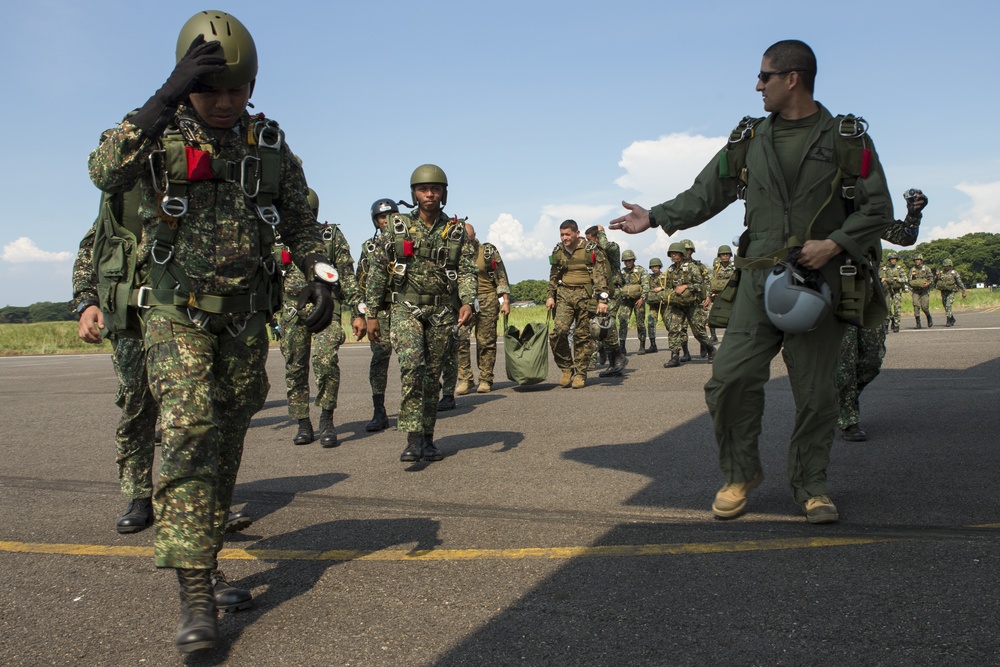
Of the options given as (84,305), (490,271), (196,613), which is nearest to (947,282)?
(490,271)

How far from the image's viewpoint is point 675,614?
3.36 meters

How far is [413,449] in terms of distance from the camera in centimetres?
690

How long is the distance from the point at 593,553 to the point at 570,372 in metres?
8.66

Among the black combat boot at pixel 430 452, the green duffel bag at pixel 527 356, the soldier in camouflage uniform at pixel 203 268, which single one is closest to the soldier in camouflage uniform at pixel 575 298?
the green duffel bag at pixel 527 356

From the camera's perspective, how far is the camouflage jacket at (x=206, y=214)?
11.7 feet

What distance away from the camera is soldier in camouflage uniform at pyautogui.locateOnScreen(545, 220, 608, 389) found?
12.7 m

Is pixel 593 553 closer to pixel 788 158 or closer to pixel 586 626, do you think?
pixel 586 626

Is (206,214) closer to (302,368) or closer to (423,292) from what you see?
(423,292)

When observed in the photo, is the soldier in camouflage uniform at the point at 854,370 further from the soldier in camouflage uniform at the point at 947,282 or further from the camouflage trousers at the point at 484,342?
the soldier in camouflage uniform at the point at 947,282

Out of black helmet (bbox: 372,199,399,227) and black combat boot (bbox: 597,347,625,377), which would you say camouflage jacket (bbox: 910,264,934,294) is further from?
black helmet (bbox: 372,199,399,227)

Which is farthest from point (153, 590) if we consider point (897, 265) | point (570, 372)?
point (897, 265)

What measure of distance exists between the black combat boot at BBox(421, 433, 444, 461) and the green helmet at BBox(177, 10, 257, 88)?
386 cm

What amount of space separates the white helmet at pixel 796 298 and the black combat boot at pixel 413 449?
3.25 m

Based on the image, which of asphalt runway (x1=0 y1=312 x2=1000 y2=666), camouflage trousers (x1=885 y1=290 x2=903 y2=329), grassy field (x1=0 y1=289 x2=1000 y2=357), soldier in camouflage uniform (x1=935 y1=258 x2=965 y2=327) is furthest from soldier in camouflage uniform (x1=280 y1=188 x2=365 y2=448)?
soldier in camouflage uniform (x1=935 y1=258 x2=965 y2=327)
